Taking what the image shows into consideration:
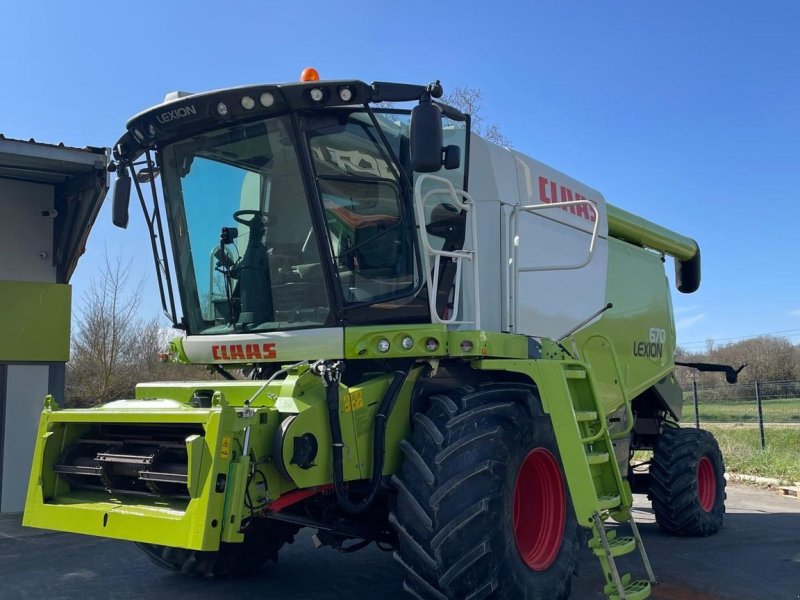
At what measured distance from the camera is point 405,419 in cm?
425

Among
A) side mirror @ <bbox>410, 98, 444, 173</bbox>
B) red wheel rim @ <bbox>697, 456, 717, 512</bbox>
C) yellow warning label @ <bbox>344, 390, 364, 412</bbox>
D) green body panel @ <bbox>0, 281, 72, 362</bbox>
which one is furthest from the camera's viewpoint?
green body panel @ <bbox>0, 281, 72, 362</bbox>

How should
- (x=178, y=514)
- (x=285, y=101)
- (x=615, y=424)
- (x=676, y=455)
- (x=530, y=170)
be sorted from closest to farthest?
(x=178, y=514)
(x=285, y=101)
(x=530, y=170)
(x=615, y=424)
(x=676, y=455)

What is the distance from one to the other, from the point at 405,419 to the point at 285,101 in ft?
6.33

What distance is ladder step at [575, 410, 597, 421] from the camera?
455 centimetres

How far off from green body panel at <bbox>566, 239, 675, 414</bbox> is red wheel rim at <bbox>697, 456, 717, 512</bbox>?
98 centimetres

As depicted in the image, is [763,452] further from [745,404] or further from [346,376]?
[346,376]

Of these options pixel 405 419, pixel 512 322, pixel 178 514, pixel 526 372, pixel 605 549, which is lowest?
pixel 605 549

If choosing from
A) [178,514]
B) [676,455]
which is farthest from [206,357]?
[676,455]

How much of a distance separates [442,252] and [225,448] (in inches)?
65.5

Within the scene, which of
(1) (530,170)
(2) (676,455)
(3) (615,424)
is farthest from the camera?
(2) (676,455)

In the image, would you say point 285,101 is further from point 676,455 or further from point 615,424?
point 676,455

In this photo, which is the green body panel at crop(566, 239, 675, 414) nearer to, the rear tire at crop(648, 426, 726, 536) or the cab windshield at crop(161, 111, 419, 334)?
the rear tire at crop(648, 426, 726, 536)

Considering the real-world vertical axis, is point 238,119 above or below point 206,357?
above

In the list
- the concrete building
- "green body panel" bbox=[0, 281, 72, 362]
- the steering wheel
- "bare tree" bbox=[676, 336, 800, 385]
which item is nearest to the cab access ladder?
the steering wheel
